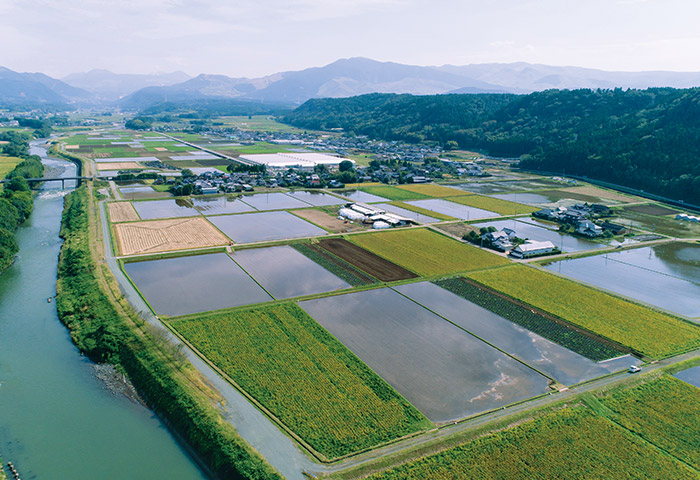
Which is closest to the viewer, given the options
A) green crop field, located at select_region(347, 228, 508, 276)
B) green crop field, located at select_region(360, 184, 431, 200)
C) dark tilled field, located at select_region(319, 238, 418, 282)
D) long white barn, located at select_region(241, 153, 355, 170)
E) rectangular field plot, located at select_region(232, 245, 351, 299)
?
rectangular field plot, located at select_region(232, 245, 351, 299)

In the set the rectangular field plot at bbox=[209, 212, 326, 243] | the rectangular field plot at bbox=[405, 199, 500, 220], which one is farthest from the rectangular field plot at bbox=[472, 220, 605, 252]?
the rectangular field plot at bbox=[209, 212, 326, 243]

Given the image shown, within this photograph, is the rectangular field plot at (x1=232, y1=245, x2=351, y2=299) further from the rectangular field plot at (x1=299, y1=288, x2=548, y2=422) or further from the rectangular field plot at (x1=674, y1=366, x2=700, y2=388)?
the rectangular field plot at (x1=674, y1=366, x2=700, y2=388)

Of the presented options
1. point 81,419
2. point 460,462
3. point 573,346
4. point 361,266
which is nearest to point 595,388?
point 573,346

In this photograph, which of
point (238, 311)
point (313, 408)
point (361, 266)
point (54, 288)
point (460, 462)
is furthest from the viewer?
point (361, 266)

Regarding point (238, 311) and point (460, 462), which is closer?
point (460, 462)

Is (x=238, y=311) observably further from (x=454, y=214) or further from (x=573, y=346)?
(x=454, y=214)

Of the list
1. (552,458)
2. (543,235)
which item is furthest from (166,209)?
(552,458)
